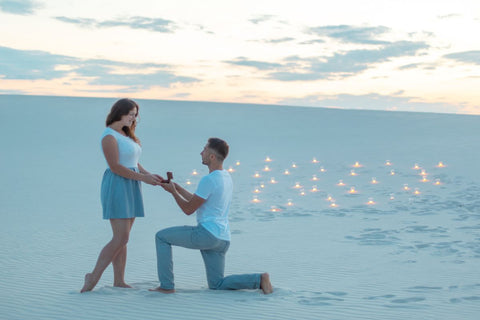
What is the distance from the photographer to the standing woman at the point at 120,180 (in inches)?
214

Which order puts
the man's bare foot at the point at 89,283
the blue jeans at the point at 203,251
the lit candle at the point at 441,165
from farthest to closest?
the lit candle at the point at 441,165 < the man's bare foot at the point at 89,283 < the blue jeans at the point at 203,251

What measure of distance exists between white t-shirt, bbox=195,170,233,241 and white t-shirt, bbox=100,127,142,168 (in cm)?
Result: 71

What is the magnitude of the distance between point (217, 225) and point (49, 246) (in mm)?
4329

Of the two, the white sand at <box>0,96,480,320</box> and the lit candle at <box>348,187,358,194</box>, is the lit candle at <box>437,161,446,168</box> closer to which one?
the white sand at <box>0,96,480,320</box>

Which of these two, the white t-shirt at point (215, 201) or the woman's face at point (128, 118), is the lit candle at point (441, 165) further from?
the woman's face at point (128, 118)

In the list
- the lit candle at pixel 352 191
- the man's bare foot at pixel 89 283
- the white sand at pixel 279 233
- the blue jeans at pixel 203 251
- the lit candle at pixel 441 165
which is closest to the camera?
the white sand at pixel 279 233

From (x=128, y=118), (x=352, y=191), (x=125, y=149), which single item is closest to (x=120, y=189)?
(x=125, y=149)

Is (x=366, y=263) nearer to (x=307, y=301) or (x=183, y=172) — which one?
(x=307, y=301)

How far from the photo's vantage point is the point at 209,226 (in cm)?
546

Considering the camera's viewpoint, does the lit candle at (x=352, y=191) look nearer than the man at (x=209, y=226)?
No

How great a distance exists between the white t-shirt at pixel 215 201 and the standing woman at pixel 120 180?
50 cm

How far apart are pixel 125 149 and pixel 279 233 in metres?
4.69

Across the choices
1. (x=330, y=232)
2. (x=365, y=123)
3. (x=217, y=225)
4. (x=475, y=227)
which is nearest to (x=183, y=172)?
(x=330, y=232)

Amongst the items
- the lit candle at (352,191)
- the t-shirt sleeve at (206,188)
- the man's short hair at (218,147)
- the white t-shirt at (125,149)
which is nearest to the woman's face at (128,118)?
the white t-shirt at (125,149)
